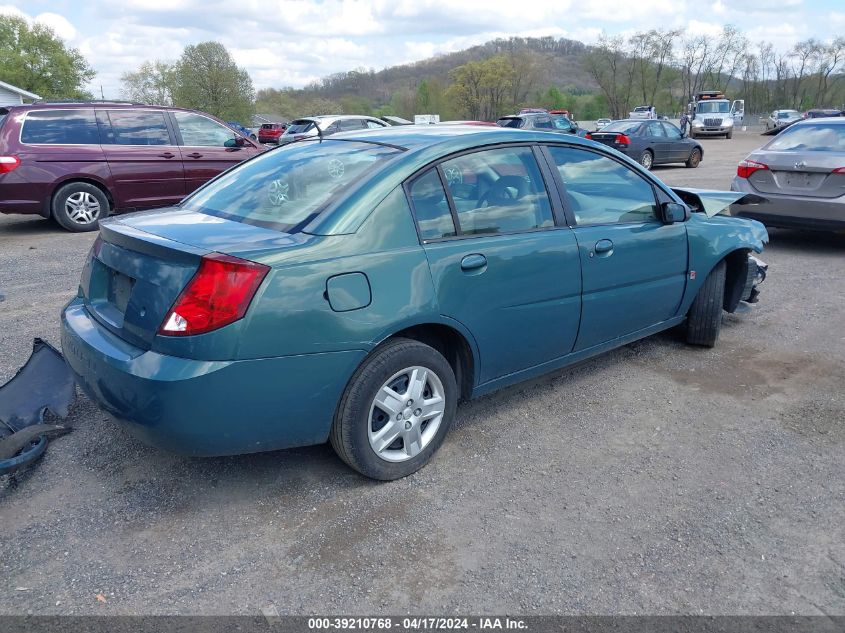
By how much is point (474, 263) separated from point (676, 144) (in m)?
18.8

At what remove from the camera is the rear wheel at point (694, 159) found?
68.3 ft

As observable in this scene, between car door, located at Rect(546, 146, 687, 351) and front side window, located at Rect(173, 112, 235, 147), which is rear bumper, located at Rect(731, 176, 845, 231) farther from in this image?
front side window, located at Rect(173, 112, 235, 147)

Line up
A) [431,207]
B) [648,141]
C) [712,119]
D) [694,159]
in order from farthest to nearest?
[712,119]
[694,159]
[648,141]
[431,207]

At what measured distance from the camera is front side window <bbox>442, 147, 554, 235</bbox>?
3387mm

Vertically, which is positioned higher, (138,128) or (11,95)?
(11,95)

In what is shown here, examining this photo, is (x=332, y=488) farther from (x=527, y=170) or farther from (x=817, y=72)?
(x=817, y=72)

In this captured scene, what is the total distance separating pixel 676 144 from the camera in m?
20.1

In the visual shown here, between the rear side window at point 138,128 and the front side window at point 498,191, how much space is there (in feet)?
25.7

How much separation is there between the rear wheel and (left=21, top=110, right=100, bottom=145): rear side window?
16.9 m

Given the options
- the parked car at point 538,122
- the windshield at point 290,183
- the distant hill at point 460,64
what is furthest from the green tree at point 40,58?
the windshield at point 290,183

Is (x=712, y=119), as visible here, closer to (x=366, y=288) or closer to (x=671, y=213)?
(x=671, y=213)

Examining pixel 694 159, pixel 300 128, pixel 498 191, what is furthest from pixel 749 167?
pixel 300 128

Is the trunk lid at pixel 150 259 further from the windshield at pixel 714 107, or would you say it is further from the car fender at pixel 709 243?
the windshield at pixel 714 107

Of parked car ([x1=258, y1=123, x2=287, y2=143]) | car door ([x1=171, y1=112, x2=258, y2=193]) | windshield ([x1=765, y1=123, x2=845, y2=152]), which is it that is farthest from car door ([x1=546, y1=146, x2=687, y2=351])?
parked car ([x1=258, y1=123, x2=287, y2=143])
